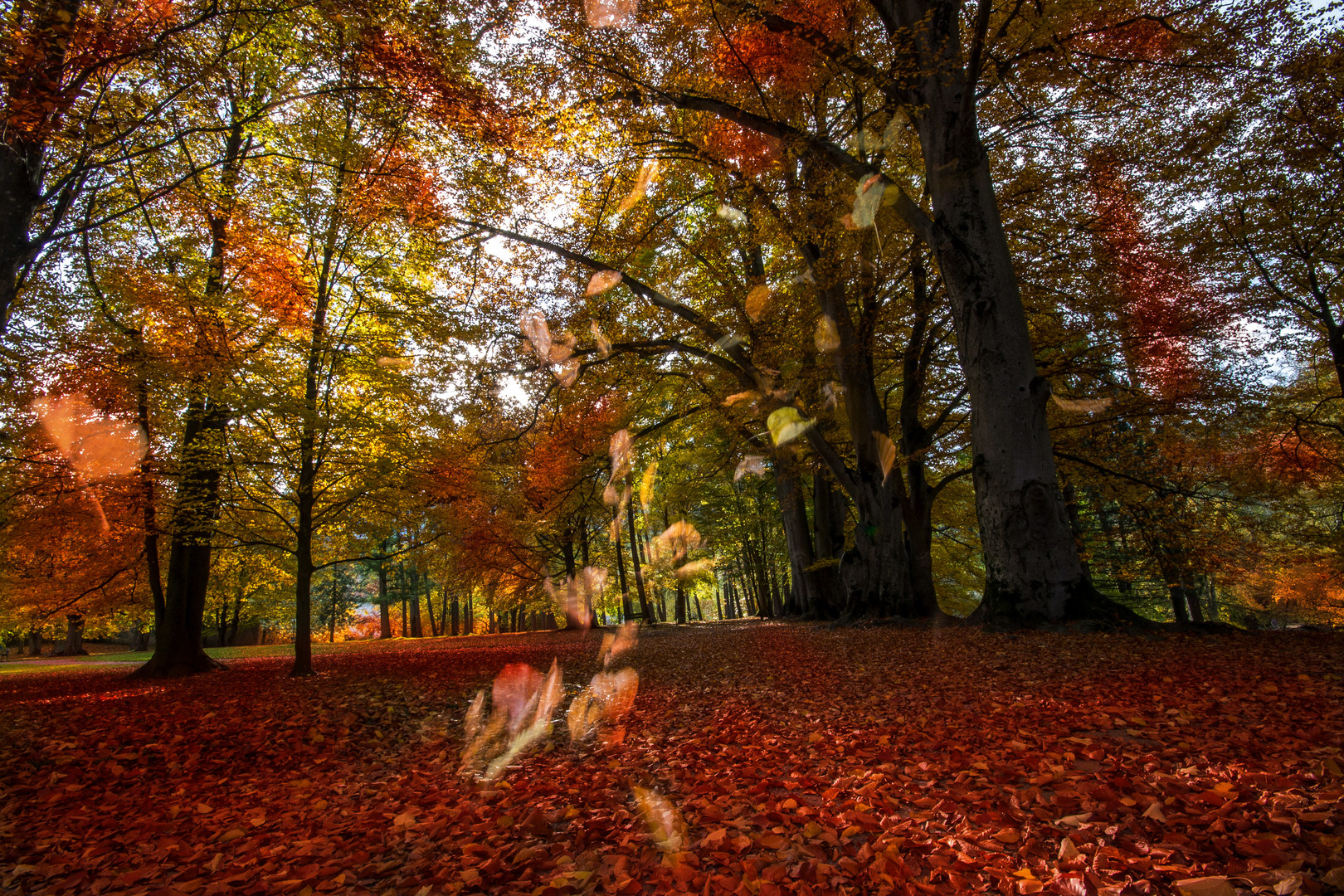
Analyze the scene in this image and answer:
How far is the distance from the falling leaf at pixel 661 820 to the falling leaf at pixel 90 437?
10.4 metres

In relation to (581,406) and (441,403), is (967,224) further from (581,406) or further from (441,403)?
(441,403)

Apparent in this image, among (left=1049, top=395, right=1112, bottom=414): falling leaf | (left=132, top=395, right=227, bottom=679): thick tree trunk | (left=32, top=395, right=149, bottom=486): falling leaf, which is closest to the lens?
(left=32, top=395, right=149, bottom=486): falling leaf

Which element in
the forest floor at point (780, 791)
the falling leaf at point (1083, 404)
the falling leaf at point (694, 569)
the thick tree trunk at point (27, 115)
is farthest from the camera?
the falling leaf at point (694, 569)

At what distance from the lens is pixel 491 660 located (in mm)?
10898

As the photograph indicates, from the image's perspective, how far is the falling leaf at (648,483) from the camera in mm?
24641

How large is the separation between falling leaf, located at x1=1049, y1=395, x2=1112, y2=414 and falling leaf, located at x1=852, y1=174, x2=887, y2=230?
4345 mm

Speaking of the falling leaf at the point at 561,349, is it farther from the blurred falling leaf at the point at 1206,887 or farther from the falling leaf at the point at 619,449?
the blurred falling leaf at the point at 1206,887

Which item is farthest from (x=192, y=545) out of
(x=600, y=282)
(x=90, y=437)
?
(x=600, y=282)

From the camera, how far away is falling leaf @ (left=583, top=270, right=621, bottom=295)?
10.6 metres

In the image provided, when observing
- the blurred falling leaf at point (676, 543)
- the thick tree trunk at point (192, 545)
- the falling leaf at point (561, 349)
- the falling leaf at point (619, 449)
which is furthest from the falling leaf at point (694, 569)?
the thick tree trunk at point (192, 545)

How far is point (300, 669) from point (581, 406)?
6608mm

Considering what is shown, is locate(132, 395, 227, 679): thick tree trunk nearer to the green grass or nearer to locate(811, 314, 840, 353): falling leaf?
the green grass

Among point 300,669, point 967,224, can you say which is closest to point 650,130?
point 967,224

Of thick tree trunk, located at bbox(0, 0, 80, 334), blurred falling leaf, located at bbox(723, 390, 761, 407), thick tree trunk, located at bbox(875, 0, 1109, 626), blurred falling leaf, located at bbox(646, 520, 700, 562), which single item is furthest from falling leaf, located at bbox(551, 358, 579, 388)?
blurred falling leaf, located at bbox(646, 520, 700, 562)
